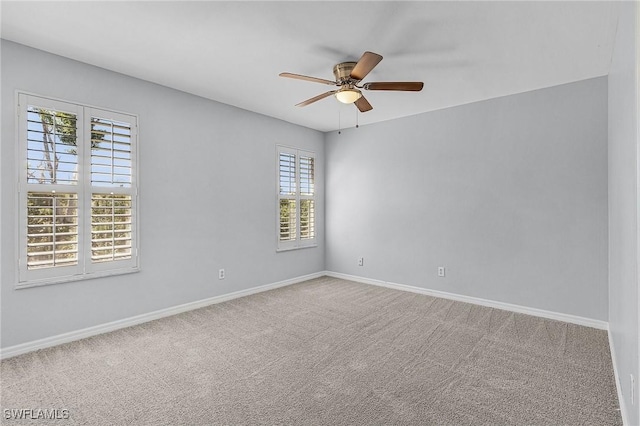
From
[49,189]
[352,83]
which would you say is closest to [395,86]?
[352,83]

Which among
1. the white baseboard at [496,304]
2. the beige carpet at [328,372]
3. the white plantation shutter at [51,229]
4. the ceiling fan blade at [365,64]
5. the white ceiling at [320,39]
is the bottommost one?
the beige carpet at [328,372]

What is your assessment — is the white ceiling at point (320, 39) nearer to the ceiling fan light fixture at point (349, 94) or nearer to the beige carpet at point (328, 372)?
the ceiling fan light fixture at point (349, 94)

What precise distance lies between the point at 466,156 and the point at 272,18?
120 inches

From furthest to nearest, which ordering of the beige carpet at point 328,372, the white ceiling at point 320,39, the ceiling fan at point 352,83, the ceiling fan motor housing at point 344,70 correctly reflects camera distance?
the ceiling fan motor housing at point 344,70
the ceiling fan at point 352,83
the white ceiling at point 320,39
the beige carpet at point 328,372

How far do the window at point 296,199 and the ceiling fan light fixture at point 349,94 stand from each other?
2218 mm

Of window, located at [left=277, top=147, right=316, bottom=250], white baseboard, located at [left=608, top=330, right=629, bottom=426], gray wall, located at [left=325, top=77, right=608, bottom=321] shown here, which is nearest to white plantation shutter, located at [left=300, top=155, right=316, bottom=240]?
window, located at [left=277, top=147, right=316, bottom=250]

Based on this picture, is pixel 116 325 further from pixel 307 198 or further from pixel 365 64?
pixel 365 64

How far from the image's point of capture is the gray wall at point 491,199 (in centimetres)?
341

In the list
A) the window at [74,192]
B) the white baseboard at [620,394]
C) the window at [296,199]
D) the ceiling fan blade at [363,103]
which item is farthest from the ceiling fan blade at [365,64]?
the white baseboard at [620,394]

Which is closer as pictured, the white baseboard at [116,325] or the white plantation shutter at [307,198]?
the white baseboard at [116,325]

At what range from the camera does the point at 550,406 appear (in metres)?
2.05

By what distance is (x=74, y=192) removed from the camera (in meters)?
2.96

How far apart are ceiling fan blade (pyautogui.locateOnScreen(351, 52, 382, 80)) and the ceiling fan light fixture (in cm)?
20

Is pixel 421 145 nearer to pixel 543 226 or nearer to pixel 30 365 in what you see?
pixel 543 226
